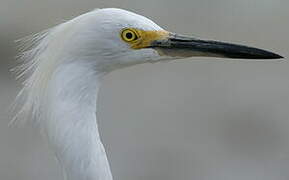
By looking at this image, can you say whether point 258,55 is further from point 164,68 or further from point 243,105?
point 164,68

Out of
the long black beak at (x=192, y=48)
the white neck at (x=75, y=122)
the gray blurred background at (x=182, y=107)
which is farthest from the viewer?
the gray blurred background at (x=182, y=107)

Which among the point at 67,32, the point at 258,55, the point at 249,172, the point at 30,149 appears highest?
the point at 67,32

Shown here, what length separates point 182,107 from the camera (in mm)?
7602

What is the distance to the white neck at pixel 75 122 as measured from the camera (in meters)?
3.16

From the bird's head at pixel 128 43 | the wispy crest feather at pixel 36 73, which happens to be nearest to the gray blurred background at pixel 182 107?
the wispy crest feather at pixel 36 73

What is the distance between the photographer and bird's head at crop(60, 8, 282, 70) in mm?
3180

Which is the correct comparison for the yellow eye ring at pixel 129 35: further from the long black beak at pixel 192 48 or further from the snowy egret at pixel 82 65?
the long black beak at pixel 192 48

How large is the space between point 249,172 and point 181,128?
36.2 inches

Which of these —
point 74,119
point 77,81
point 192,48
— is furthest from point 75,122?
point 192,48

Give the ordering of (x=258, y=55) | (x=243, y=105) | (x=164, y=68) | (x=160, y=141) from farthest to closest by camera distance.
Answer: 1. (x=164, y=68)
2. (x=243, y=105)
3. (x=160, y=141)
4. (x=258, y=55)

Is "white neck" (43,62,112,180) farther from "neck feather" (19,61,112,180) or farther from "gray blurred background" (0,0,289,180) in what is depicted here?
"gray blurred background" (0,0,289,180)

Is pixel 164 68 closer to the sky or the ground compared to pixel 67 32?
closer to the ground

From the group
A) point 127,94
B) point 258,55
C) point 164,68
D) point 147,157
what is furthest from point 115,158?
point 258,55

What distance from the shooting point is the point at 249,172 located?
256 inches
